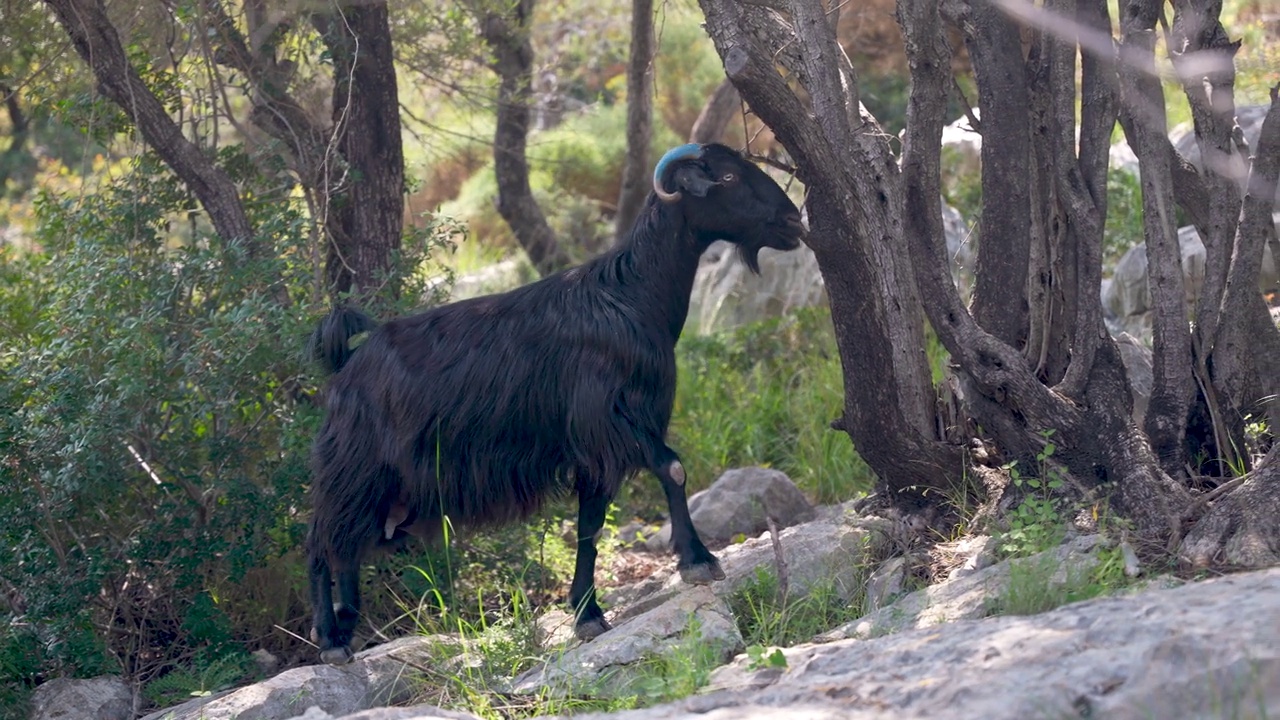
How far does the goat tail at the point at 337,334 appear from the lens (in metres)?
5.71

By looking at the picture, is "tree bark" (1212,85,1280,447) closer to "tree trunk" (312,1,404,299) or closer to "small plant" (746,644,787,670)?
"small plant" (746,644,787,670)

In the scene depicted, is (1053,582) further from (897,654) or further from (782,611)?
(782,611)

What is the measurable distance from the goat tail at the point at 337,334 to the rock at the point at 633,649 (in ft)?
5.88

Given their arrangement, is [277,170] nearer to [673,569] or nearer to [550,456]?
[550,456]

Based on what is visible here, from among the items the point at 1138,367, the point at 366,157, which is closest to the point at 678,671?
the point at 1138,367

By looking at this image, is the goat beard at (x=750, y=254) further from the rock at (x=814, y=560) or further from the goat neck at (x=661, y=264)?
the rock at (x=814, y=560)

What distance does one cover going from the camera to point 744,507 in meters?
7.17

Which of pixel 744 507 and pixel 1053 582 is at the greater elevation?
pixel 1053 582

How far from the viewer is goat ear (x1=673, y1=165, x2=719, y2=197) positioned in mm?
5496

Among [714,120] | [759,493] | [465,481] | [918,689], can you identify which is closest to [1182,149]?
[714,120]

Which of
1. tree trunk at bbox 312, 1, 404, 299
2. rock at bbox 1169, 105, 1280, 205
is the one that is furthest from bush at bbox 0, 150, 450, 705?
rock at bbox 1169, 105, 1280, 205

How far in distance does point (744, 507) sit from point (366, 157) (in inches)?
111

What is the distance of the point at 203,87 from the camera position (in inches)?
274

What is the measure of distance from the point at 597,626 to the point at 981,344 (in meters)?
1.94
